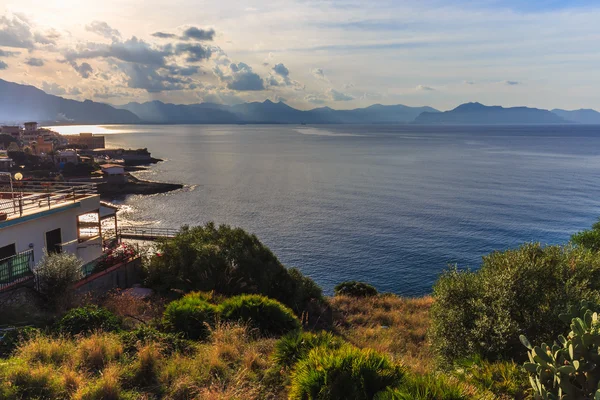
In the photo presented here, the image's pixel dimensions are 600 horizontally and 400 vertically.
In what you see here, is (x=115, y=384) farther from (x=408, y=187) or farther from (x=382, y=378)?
(x=408, y=187)

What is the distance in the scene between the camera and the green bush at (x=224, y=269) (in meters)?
18.9

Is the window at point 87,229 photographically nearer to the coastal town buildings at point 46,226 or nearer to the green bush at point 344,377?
the coastal town buildings at point 46,226

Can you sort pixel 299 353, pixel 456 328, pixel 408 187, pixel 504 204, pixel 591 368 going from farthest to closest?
pixel 408 187 < pixel 504 204 < pixel 456 328 < pixel 299 353 < pixel 591 368

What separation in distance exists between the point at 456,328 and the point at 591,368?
4167mm

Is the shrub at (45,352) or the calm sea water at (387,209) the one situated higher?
the shrub at (45,352)

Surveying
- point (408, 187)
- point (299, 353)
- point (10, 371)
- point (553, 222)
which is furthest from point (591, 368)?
point (408, 187)

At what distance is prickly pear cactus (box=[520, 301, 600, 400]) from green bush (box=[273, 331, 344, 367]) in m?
3.59

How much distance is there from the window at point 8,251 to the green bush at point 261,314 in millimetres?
9998

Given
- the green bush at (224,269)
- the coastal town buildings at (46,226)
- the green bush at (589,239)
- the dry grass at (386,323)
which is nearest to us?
the dry grass at (386,323)

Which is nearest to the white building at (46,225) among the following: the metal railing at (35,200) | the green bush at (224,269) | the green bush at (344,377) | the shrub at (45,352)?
the metal railing at (35,200)

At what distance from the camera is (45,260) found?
1520 cm

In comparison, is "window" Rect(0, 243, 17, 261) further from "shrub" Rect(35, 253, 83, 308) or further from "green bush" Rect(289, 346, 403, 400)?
"green bush" Rect(289, 346, 403, 400)

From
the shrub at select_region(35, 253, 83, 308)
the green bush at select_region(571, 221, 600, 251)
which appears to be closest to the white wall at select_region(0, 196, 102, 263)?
the shrub at select_region(35, 253, 83, 308)

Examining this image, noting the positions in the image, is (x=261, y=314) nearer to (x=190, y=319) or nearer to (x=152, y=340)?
(x=190, y=319)
